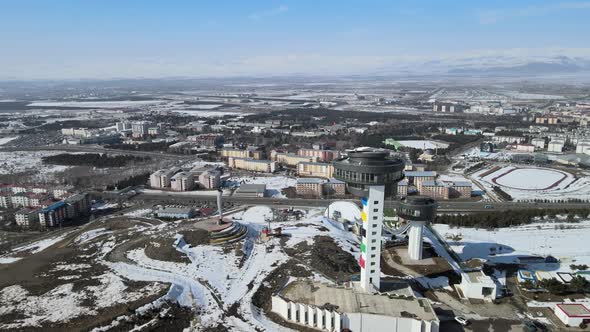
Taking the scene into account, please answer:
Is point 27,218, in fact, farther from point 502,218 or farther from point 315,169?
point 502,218

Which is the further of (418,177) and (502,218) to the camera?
(418,177)

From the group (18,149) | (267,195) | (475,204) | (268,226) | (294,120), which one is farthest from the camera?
(294,120)

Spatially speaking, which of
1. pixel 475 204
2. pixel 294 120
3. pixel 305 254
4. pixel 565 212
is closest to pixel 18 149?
pixel 294 120

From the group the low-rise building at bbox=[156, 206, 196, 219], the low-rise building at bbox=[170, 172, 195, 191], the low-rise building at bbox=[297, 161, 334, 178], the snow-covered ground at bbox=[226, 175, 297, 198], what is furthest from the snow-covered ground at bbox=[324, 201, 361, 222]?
the low-rise building at bbox=[170, 172, 195, 191]

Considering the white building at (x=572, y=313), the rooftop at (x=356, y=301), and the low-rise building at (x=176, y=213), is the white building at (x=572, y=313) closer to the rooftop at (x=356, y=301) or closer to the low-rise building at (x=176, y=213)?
the rooftop at (x=356, y=301)

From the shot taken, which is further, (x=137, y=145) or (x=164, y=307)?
(x=137, y=145)

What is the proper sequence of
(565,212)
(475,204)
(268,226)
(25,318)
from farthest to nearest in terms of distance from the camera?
(475,204) < (565,212) < (268,226) < (25,318)

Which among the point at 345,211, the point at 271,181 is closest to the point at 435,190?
the point at 345,211

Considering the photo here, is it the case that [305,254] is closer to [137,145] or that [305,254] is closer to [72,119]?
[137,145]
